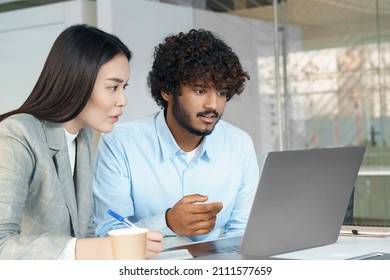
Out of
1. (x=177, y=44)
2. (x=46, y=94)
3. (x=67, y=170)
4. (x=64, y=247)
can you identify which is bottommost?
(x=64, y=247)

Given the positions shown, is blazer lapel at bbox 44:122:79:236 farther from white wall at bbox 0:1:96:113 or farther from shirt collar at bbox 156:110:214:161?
white wall at bbox 0:1:96:113

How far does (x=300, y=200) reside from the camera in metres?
1.64

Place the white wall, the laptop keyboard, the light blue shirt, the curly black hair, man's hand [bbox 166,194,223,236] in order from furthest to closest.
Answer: the white wall < the curly black hair < the light blue shirt < man's hand [bbox 166,194,223,236] < the laptop keyboard

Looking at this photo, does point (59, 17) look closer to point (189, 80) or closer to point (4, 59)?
point (4, 59)

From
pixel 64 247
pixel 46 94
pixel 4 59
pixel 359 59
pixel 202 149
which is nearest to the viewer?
pixel 64 247

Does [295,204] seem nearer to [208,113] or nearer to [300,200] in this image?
[300,200]

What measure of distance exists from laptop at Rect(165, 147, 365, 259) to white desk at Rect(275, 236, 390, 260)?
0.02 m

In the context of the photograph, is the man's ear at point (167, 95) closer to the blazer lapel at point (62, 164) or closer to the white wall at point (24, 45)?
the blazer lapel at point (62, 164)

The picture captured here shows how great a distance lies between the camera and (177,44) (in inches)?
106

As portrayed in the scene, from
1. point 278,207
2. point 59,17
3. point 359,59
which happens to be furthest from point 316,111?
point 278,207

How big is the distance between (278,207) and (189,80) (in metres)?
1.03

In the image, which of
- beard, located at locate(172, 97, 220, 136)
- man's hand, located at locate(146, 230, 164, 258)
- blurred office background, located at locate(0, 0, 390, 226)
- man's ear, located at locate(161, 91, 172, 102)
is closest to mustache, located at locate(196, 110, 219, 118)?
beard, located at locate(172, 97, 220, 136)

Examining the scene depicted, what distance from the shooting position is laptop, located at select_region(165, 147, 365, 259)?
1.54m

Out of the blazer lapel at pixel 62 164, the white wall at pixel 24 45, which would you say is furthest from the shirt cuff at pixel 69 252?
the white wall at pixel 24 45
